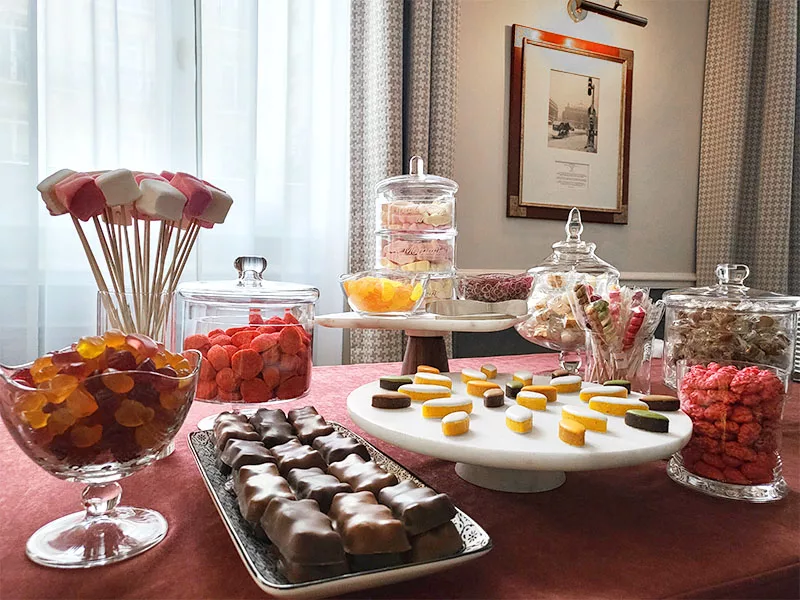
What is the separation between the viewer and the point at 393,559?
1.61 ft

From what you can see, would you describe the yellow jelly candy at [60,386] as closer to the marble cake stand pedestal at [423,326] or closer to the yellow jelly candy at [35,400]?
the yellow jelly candy at [35,400]

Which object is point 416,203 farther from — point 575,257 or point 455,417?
point 455,417

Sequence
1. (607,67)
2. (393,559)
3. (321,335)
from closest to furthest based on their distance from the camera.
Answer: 1. (393,559)
2. (321,335)
3. (607,67)

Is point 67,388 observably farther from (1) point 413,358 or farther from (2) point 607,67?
(2) point 607,67

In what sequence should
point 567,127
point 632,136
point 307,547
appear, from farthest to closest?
point 632,136
point 567,127
point 307,547

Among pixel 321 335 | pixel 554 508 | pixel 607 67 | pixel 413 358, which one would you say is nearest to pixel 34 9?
pixel 321 335

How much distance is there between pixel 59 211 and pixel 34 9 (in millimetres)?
1516

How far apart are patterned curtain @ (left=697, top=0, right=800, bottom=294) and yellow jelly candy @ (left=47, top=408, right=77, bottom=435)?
11.4 ft

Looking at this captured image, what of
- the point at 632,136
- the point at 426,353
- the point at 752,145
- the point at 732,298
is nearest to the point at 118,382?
the point at 426,353

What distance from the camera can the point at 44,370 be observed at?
1.88ft

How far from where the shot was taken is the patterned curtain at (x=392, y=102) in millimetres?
2359

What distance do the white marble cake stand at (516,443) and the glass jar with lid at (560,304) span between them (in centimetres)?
45

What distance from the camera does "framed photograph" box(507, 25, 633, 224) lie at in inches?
112

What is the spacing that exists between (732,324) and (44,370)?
104 cm
